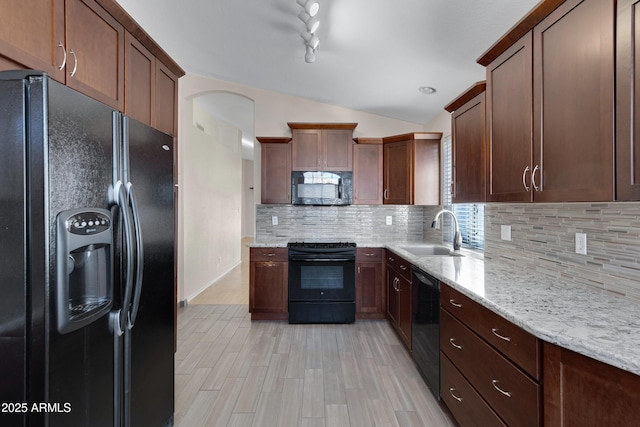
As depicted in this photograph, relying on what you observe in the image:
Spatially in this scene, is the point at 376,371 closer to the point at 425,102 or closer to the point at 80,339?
the point at 80,339

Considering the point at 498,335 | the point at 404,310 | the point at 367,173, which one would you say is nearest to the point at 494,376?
the point at 498,335

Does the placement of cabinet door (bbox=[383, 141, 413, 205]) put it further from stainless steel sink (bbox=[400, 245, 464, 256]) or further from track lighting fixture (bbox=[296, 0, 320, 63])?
track lighting fixture (bbox=[296, 0, 320, 63])

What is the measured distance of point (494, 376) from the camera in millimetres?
1288

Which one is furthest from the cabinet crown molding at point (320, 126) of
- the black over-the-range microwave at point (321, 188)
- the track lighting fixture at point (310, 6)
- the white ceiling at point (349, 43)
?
the track lighting fixture at point (310, 6)

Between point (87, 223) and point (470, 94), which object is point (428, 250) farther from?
point (87, 223)

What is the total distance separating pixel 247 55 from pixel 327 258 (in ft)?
7.71

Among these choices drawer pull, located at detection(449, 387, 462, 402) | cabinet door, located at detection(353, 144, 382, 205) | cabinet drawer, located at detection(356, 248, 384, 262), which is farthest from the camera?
cabinet door, located at detection(353, 144, 382, 205)

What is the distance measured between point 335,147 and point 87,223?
2.89m

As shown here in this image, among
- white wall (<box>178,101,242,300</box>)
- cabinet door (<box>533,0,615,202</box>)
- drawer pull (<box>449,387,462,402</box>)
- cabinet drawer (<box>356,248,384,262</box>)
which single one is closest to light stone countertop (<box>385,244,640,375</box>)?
cabinet door (<box>533,0,615,202</box>)

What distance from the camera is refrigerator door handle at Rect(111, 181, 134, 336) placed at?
3.86ft

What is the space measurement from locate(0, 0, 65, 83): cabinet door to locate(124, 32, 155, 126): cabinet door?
440 millimetres

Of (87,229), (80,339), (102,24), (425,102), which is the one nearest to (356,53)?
(425,102)

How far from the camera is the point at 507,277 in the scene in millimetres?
1752

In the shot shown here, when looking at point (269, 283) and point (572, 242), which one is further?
point (269, 283)
